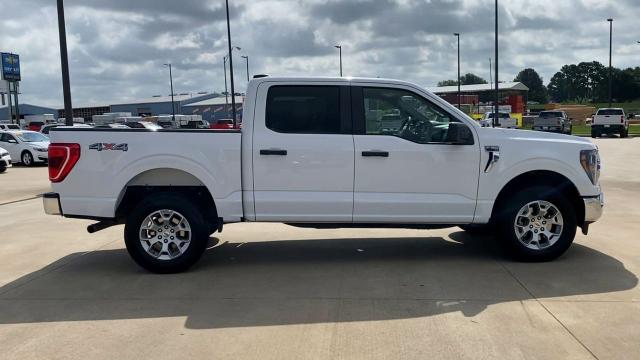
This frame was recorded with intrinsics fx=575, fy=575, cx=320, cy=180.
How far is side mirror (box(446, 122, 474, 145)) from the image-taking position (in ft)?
19.1

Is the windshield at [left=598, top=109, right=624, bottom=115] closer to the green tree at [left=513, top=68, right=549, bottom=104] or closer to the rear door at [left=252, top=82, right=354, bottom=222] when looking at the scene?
the rear door at [left=252, top=82, right=354, bottom=222]

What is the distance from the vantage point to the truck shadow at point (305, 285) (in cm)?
487

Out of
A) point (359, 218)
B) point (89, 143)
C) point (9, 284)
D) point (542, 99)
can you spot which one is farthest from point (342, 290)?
point (542, 99)

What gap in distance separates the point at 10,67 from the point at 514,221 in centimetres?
7266

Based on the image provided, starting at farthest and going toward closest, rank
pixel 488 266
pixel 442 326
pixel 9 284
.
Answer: pixel 488 266 < pixel 9 284 < pixel 442 326

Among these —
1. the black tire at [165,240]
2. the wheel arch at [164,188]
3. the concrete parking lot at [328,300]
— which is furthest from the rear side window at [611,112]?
the black tire at [165,240]

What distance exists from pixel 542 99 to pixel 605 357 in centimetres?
16067

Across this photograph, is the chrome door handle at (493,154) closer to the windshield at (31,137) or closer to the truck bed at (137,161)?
the truck bed at (137,161)

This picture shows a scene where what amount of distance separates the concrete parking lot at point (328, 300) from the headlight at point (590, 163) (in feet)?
3.16

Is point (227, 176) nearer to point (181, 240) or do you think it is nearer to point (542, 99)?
point (181, 240)

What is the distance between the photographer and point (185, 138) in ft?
19.5

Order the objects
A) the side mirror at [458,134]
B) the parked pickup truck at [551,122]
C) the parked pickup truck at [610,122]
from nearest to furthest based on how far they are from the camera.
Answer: the side mirror at [458,134] → the parked pickup truck at [610,122] → the parked pickup truck at [551,122]

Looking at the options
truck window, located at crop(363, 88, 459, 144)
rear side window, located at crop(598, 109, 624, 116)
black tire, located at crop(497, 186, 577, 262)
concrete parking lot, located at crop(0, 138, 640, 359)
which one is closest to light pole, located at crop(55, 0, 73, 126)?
concrete parking lot, located at crop(0, 138, 640, 359)

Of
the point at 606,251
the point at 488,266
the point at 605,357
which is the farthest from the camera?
the point at 606,251
